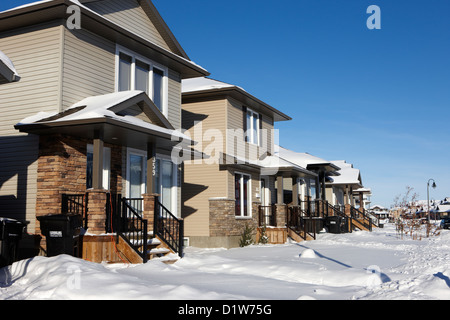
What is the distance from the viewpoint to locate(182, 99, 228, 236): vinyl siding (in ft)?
61.3

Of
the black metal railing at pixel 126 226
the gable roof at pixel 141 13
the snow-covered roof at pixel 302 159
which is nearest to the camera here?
the black metal railing at pixel 126 226

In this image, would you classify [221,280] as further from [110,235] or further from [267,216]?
[267,216]

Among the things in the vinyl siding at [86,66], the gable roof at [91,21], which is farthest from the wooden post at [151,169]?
the gable roof at [91,21]

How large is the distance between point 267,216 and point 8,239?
13.8 metres

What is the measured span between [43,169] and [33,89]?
7.57ft

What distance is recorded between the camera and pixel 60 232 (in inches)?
408

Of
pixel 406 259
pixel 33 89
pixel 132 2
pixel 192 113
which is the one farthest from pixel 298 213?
pixel 33 89

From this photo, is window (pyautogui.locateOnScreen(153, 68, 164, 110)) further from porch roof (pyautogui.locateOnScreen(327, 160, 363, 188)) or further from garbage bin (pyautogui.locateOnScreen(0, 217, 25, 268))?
porch roof (pyautogui.locateOnScreen(327, 160, 363, 188))

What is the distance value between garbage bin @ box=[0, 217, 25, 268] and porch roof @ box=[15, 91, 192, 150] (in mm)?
2517

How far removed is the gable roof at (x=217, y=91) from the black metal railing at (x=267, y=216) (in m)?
4.88

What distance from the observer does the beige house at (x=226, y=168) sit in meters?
18.5

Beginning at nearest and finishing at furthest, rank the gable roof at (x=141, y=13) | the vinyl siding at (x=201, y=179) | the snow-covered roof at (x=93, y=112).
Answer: the snow-covered roof at (x=93, y=112)
the gable roof at (x=141, y=13)
the vinyl siding at (x=201, y=179)

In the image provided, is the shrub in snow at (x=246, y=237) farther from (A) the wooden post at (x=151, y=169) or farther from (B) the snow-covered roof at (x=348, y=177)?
(B) the snow-covered roof at (x=348, y=177)

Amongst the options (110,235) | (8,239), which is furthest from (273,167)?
(8,239)
